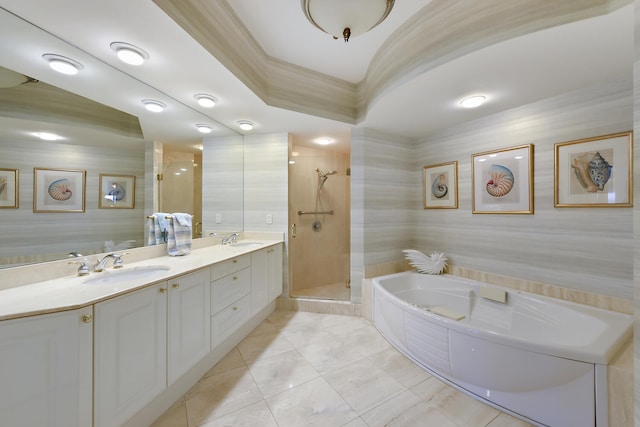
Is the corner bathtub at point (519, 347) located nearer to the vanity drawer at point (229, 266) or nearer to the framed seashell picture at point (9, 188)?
the vanity drawer at point (229, 266)

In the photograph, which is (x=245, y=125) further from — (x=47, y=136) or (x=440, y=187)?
(x=440, y=187)

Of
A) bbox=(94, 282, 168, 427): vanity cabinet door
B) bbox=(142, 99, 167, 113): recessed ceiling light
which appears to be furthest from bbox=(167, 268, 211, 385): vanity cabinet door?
bbox=(142, 99, 167, 113): recessed ceiling light

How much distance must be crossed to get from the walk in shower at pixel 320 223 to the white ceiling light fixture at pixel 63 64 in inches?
87.0

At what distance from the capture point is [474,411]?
1.47 m

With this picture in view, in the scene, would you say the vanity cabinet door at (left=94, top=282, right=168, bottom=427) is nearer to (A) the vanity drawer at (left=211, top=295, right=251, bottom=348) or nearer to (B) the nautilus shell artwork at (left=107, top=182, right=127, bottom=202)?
(A) the vanity drawer at (left=211, top=295, right=251, bottom=348)

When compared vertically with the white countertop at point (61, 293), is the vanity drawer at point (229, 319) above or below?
below

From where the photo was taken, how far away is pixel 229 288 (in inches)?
77.8

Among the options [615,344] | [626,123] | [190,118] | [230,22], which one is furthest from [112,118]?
[626,123]

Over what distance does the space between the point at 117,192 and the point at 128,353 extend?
45.9 inches

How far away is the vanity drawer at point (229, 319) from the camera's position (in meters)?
1.79

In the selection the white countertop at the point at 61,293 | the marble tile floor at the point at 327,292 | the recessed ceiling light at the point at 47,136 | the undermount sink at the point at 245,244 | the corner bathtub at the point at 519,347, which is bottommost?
the marble tile floor at the point at 327,292

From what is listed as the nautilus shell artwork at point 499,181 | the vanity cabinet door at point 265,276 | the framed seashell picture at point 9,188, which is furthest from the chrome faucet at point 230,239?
the nautilus shell artwork at point 499,181

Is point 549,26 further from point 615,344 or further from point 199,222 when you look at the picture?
point 199,222

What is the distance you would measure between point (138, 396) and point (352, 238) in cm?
217
